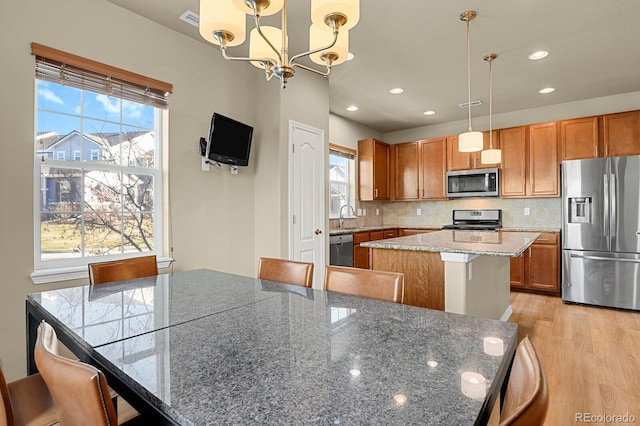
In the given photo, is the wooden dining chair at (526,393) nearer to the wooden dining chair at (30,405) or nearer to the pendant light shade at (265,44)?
the wooden dining chair at (30,405)

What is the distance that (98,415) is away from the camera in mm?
580

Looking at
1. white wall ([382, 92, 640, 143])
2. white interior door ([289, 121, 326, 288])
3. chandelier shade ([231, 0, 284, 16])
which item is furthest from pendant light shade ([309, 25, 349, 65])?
white wall ([382, 92, 640, 143])

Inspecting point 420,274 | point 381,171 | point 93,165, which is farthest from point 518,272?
point 93,165

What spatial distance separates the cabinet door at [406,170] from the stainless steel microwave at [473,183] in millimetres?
589

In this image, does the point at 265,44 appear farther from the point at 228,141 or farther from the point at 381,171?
the point at 381,171

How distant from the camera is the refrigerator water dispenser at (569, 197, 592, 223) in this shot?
4035 mm

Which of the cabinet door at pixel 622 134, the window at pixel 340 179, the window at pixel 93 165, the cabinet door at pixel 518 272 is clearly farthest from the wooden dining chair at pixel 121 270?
the cabinet door at pixel 622 134

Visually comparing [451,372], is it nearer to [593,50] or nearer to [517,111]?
[593,50]

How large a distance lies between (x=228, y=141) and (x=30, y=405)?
236cm

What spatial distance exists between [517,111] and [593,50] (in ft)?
6.55

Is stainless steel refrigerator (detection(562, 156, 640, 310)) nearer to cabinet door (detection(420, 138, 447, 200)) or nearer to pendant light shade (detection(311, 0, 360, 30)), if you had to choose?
cabinet door (detection(420, 138, 447, 200))

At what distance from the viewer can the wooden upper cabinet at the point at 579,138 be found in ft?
14.2

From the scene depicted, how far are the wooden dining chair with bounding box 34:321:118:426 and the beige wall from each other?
1924mm

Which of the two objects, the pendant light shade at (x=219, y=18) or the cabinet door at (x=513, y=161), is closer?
the pendant light shade at (x=219, y=18)
